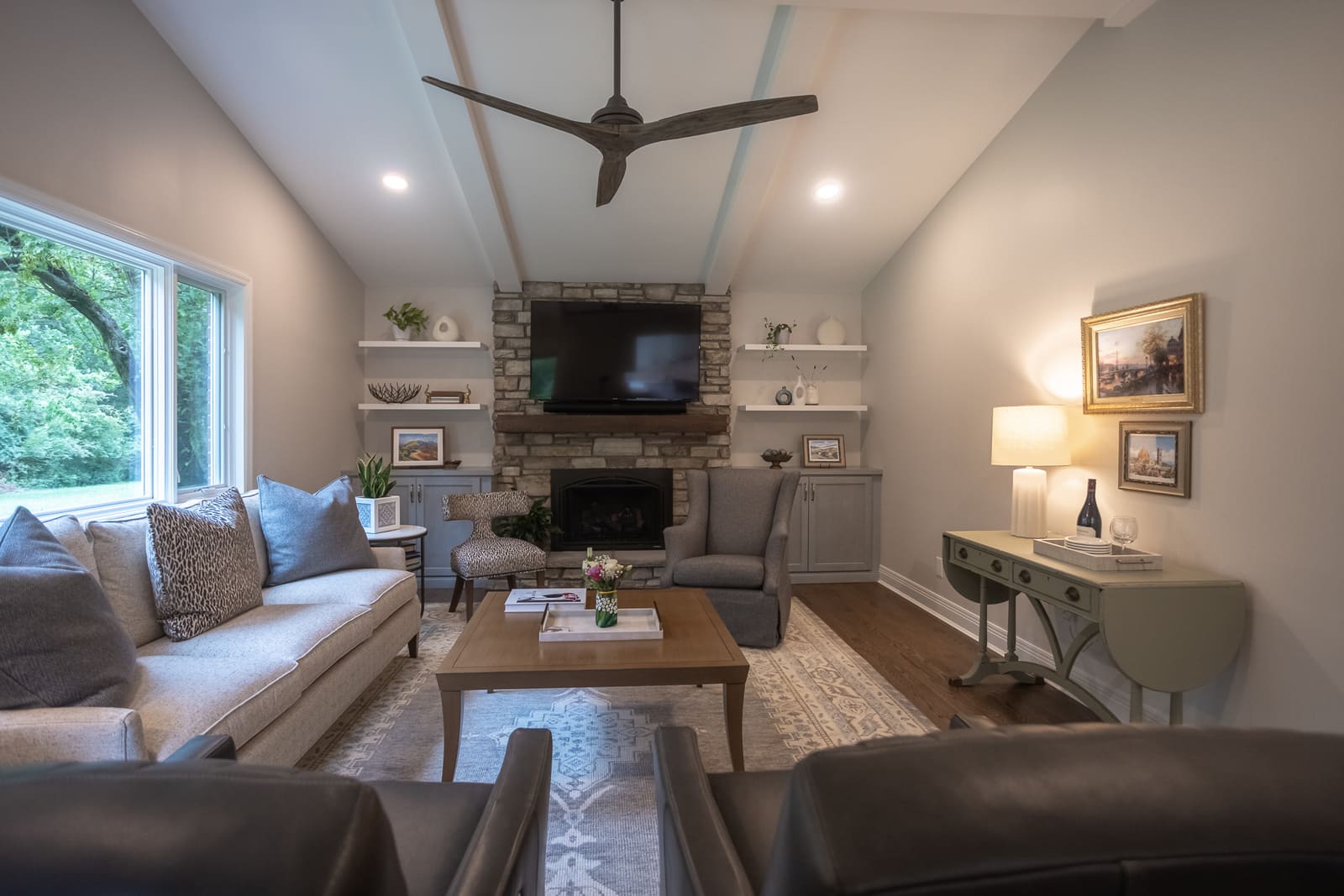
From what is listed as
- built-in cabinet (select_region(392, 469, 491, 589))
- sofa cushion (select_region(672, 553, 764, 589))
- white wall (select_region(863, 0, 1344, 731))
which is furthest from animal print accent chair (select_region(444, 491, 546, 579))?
white wall (select_region(863, 0, 1344, 731))

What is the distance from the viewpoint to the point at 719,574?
12.1ft

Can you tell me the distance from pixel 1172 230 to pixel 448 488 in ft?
14.9

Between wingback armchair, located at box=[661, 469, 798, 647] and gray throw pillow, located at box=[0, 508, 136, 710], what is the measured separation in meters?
2.50

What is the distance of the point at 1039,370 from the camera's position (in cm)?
335

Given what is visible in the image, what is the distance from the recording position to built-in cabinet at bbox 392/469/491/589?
492 centimetres

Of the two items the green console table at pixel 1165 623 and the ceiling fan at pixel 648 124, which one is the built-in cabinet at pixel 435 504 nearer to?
the ceiling fan at pixel 648 124

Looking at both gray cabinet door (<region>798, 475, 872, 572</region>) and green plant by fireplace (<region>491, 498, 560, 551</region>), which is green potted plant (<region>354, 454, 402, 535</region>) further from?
gray cabinet door (<region>798, 475, 872, 572</region>)

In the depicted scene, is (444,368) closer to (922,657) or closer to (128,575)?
(128,575)

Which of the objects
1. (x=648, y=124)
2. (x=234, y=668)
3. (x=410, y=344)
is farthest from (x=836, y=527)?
(x=234, y=668)

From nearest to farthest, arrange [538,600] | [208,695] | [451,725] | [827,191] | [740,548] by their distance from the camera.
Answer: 1. [208,695]
2. [451,725]
3. [538,600]
4. [740,548]
5. [827,191]

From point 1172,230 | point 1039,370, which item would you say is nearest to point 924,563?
point 1039,370

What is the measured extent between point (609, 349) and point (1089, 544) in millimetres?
Answer: 3513

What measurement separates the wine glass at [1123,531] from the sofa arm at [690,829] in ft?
6.74

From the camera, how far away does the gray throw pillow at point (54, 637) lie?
155 centimetres
